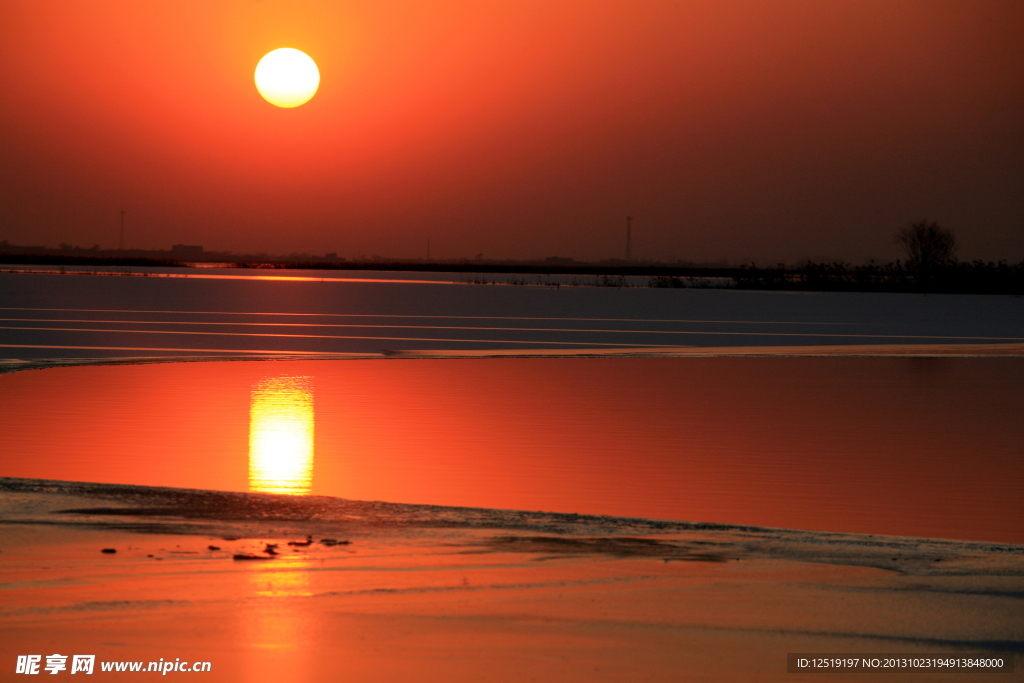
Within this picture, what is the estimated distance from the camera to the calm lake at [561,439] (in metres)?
12.8

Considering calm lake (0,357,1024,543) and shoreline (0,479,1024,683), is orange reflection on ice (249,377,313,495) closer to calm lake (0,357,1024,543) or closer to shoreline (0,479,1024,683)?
calm lake (0,357,1024,543)

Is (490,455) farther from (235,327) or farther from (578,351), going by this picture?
(235,327)

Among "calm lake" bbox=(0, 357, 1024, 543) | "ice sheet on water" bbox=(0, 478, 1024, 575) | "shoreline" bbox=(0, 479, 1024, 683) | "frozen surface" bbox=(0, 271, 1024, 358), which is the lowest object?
"shoreline" bbox=(0, 479, 1024, 683)

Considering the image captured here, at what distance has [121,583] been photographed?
8242 millimetres

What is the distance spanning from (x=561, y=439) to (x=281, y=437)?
13.1ft

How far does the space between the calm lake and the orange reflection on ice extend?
5 cm

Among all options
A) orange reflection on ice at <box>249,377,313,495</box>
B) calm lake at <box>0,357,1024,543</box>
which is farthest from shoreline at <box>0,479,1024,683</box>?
orange reflection on ice at <box>249,377,313,495</box>

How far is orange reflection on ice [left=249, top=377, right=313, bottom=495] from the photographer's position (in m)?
13.4

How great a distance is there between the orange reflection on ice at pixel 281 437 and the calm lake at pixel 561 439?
0.05 metres

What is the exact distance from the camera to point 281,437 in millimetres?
16844

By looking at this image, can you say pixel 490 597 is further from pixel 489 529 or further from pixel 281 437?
pixel 281 437

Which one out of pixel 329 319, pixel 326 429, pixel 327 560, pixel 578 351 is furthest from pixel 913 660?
pixel 329 319

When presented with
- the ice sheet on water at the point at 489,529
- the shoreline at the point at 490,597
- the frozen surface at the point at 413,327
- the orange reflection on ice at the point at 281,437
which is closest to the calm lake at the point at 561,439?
the orange reflection on ice at the point at 281,437

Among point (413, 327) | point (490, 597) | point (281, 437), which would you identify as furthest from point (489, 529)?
point (413, 327)
